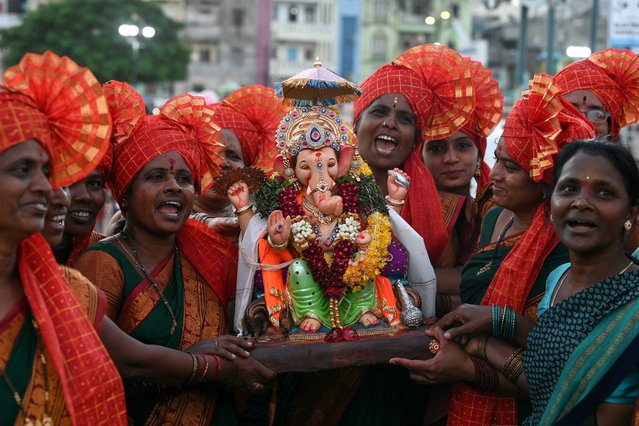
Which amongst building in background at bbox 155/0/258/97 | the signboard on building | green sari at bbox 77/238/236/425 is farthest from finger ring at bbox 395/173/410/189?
building in background at bbox 155/0/258/97

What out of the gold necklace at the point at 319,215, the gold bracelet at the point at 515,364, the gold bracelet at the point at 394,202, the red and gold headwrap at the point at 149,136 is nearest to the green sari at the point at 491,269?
the gold bracelet at the point at 515,364

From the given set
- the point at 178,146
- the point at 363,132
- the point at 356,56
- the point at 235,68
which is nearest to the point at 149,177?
the point at 178,146

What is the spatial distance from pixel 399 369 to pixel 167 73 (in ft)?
142

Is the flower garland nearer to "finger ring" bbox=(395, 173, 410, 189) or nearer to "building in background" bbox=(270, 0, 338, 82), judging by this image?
"finger ring" bbox=(395, 173, 410, 189)

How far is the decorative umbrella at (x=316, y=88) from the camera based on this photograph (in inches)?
190

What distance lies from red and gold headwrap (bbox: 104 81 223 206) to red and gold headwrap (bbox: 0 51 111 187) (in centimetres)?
99

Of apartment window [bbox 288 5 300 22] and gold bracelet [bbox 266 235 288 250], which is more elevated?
apartment window [bbox 288 5 300 22]

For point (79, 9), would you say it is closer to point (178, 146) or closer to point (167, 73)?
point (167, 73)

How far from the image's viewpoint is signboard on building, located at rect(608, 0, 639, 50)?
1294cm

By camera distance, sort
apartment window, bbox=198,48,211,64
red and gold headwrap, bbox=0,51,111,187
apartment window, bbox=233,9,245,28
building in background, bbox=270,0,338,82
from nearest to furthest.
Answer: red and gold headwrap, bbox=0,51,111,187 → apartment window, bbox=233,9,245,28 → apartment window, bbox=198,48,211,64 → building in background, bbox=270,0,338,82

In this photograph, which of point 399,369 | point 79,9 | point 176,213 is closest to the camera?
point 176,213

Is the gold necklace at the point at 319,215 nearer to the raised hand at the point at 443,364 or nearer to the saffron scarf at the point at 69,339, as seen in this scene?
the raised hand at the point at 443,364

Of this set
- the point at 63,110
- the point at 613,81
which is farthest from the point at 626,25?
the point at 63,110

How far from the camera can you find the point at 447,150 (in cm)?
611
